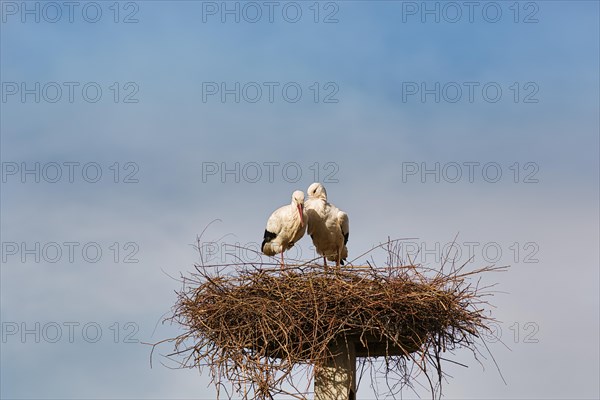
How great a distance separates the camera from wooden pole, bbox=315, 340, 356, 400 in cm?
925

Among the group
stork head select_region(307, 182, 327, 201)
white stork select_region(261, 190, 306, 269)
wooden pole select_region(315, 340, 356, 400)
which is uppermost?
stork head select_region(307, 182, 327, 201)

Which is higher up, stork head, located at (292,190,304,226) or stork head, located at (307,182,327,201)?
stork head, located at (307,182,327,201)

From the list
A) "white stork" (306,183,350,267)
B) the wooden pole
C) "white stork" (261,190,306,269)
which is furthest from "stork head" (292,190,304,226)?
the wooden pole

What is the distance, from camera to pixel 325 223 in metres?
11.6

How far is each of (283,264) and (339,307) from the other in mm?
702

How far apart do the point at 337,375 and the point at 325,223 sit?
8.75 ft

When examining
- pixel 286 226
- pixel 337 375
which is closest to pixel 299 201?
pixel 286 226

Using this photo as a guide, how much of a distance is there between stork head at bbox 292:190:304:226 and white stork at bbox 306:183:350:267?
0.61 ft

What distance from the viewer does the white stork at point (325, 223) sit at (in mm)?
11594

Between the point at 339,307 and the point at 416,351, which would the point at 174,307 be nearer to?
the point at 339,307

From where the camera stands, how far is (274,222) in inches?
458

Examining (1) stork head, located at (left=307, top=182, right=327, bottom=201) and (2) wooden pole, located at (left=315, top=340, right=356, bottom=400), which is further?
(1) stork head, located at (left=307, top=182, right=327, bottom=201)

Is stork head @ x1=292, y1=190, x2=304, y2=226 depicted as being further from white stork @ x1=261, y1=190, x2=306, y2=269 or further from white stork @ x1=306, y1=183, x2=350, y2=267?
white stork @ x1=306, y1=183, x2=350, y2=267

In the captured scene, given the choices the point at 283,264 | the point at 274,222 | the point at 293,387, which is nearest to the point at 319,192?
the point at 274,222
